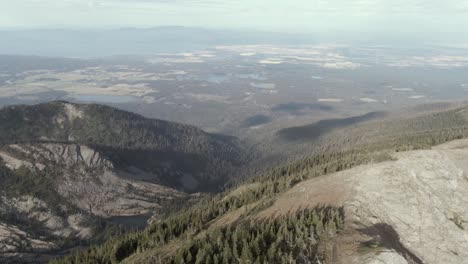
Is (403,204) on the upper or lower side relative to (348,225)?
lower

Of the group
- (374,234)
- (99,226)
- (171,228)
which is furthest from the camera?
(99,226)

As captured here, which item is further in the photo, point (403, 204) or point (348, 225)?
point (403, 204)

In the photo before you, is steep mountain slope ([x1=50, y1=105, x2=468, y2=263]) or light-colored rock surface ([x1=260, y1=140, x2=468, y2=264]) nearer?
steep mountain slope ([x1=50, y1=105, x2=468, y2=263])

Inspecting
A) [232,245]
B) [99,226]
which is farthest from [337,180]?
[99,226]

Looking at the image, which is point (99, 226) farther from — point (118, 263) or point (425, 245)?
point (425, 245)

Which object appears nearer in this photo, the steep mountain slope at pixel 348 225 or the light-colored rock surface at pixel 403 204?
the steep mountain slope at pixel 348 225

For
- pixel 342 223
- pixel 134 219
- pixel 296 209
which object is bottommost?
pixel 134 219

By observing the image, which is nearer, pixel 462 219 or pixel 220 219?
pixel 462 219

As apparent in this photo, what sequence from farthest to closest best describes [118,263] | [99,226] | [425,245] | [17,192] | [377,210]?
[17,192]
[99,226]
[118,263]
[377,210]
[425,245]
